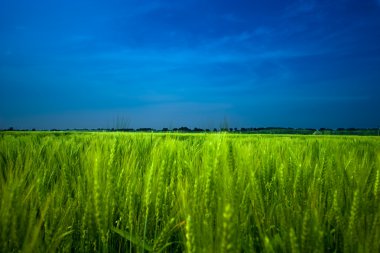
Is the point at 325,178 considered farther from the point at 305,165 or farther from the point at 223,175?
the point at 223,175

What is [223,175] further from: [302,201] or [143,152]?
[143,152]

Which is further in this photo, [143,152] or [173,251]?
[143,152]

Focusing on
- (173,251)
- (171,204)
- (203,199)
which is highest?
(203,199)

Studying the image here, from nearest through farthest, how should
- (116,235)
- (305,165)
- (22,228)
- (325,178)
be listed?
1. (22,228)
2. (116,235)
3. (325,178)
4. (305,165)

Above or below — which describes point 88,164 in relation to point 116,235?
above

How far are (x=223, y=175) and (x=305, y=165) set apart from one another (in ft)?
3.36

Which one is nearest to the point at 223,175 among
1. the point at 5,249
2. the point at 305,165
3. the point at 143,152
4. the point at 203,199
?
the point at 203,199

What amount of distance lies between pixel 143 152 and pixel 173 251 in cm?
185

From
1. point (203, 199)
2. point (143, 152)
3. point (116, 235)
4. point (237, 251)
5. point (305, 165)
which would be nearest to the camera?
point (237, 251)

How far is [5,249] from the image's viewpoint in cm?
89

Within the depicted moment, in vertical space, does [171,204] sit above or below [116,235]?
above

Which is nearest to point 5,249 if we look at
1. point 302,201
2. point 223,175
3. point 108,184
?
point 108,184

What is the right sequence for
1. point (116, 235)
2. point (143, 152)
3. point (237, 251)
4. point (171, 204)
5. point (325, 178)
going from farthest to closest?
point (143, 152)
point (325, 178)
point (171, 204)
point (116, 235)
point (237, 251)

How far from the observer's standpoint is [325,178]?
1.83 m
